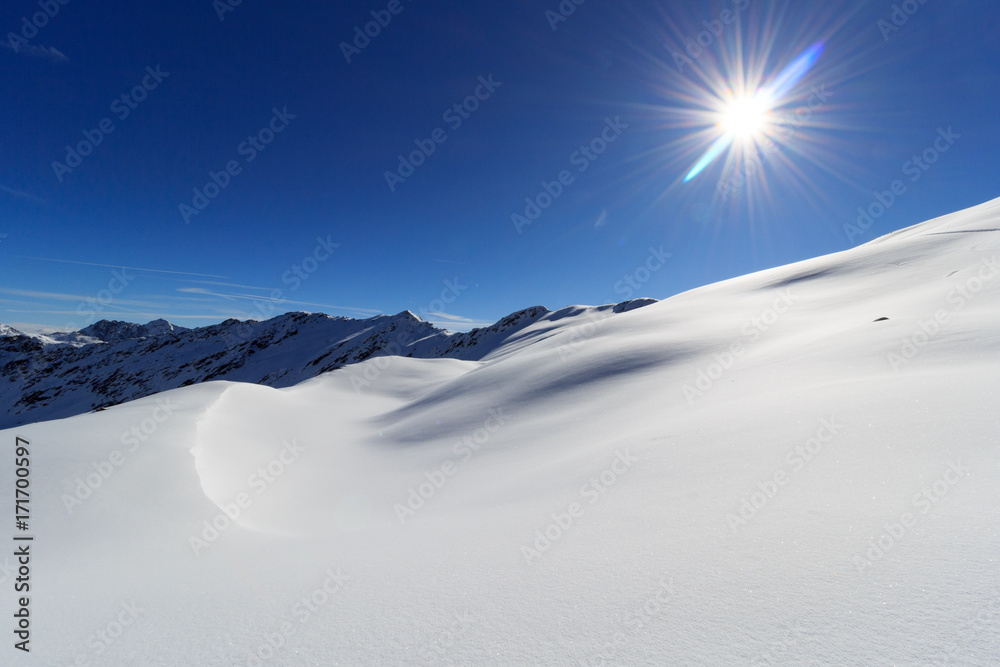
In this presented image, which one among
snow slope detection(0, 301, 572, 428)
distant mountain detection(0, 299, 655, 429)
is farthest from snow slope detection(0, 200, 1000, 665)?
snow slope detection(0, 301, 572, 428)

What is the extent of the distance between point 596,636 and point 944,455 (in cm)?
307

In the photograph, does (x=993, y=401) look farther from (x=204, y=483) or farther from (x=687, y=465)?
(x=204, y=483)

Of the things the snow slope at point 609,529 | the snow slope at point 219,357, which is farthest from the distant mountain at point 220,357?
the snow slope at point 609,529

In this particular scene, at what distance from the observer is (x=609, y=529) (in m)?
3.23

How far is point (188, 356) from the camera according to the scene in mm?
146125

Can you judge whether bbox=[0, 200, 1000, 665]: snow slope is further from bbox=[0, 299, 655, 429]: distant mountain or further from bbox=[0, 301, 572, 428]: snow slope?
bbox=[0, 301, 572, 428]: snow slope

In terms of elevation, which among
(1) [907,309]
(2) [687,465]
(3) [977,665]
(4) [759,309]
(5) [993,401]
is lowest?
(3) [977,665]

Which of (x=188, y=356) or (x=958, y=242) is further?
(x=188, y=356)

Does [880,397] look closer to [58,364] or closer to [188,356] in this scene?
[188,356]

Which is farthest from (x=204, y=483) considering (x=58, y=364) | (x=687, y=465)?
(x=58, y=364)

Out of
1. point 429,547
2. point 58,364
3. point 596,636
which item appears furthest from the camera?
point 58,364

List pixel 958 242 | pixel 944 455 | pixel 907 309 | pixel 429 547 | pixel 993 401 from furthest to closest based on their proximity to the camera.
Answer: pixel 958 242, pixel 907 309, pixel 429 547, pixel 993 401, pixel 944 455

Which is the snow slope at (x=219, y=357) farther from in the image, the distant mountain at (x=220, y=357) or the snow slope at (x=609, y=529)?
the snow slope at (x=609, y=529)

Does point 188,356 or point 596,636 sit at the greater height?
point 188,356
